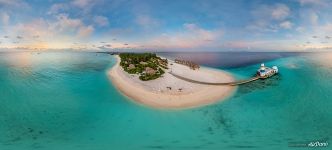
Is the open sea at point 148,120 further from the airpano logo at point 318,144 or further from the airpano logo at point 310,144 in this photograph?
the airpano logo at point 318,144

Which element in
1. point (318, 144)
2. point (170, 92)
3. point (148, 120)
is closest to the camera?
point (318, 144)

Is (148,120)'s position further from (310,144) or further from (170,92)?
(310,144)

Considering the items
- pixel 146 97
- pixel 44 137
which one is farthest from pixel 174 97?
pixel 44 137

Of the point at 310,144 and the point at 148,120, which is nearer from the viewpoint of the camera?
the point at 310,144

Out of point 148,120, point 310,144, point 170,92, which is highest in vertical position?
point 170,92

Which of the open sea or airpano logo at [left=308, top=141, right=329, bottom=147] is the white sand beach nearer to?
the open sea

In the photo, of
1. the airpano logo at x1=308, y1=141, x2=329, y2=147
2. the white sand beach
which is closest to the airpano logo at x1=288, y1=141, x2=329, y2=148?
the airpano logo at x1=308, y1=141, x2=329, y2=147

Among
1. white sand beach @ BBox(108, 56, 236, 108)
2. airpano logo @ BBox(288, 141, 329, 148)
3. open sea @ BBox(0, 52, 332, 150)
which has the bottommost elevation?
airpano logo @ BBox(288, 141, 329, 148)

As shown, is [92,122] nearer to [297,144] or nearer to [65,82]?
[65,82]

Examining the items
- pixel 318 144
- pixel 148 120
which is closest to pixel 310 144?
pixel 318 144

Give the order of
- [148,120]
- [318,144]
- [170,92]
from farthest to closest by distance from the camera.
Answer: [170,92]
[148,120]
[318,144]

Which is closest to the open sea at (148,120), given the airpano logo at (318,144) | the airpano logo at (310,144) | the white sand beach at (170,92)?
the airpano logo at (310,144)

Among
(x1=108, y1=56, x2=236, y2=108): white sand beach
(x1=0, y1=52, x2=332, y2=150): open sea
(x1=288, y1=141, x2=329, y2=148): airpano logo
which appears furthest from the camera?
(x1=108, y1=56, x2=236, y2=108): white sand beach

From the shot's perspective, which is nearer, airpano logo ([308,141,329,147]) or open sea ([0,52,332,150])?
airpano logo ([308,141,329,147])
